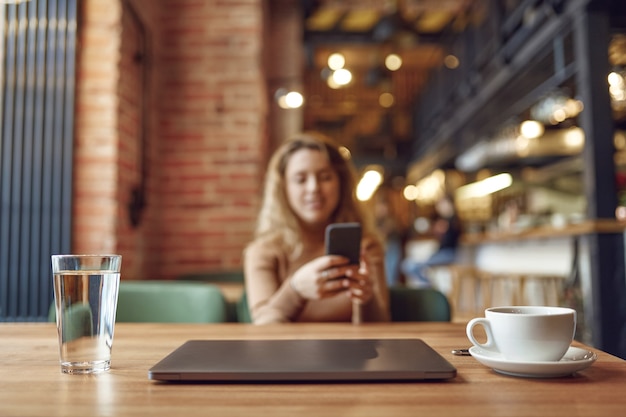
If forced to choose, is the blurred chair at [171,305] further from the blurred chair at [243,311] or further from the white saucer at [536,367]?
the white saucer at [536,367]

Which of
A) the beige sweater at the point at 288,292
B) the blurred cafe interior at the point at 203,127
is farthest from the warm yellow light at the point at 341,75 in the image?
the beige sweater at the point at 288,292

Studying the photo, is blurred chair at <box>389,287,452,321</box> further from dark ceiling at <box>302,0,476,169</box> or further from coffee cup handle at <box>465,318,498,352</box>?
dark ceiling at <box>302,0,476,169</box>

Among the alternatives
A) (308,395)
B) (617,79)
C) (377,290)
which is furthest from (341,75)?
(308,395)

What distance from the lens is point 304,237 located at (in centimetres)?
192

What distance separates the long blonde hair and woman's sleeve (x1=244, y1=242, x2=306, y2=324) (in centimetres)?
10

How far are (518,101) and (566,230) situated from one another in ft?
9.91

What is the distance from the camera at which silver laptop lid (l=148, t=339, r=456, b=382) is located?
67cm

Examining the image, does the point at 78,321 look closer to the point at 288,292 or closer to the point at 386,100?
the point at 288,292

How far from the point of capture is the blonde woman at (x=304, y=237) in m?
1.59

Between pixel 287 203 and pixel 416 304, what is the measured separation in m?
0.56

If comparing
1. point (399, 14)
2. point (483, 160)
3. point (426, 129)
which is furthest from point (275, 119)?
point (426, 129)

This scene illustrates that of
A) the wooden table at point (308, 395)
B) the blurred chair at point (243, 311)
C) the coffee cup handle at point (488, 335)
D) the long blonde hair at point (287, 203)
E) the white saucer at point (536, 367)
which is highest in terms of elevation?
the long blonde hair at point (287, 203)

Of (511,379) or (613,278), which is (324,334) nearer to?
(511,379)

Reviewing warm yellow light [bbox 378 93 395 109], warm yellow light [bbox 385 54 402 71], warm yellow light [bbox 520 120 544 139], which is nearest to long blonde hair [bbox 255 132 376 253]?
warm yellow light [bbox 520 120 544 139]
